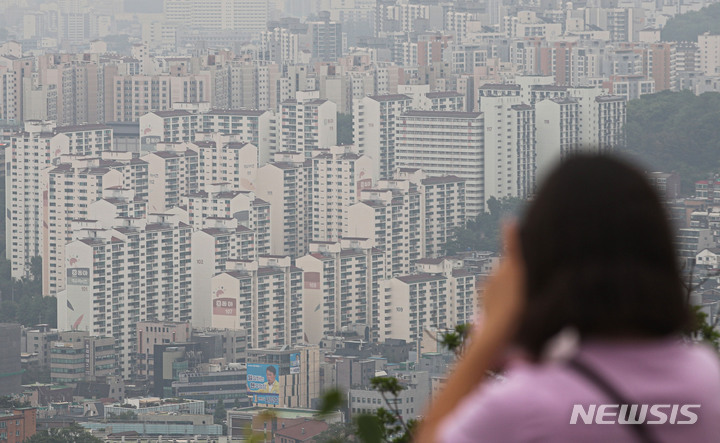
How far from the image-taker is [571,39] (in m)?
23.0

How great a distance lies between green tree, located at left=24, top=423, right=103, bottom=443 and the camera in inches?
306

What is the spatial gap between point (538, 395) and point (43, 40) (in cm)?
3251

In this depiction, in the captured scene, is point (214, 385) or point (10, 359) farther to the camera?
point (10, 359)

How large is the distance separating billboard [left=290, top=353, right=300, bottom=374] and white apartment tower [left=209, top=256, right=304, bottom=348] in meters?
1.64

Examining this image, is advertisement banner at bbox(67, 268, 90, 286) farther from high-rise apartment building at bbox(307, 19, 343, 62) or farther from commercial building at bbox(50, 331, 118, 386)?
high-rise apartment building at bbox(307, 19, 343, 62)

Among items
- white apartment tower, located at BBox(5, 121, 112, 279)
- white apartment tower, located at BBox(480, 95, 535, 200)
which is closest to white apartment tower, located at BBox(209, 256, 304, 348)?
white apartment tower, located at BBox(5, 121, 112, 279)

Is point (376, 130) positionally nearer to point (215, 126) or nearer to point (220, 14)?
point (215, 126)

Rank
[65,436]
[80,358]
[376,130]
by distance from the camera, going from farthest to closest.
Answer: [376,130]
[80,358]
[65,436]

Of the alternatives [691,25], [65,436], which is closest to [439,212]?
[65,436]

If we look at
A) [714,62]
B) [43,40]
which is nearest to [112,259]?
[714,62]

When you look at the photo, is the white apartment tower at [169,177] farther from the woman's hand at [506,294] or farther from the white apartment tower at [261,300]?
the woman's hand at [506,294]

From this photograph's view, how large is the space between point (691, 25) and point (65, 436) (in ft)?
63.0

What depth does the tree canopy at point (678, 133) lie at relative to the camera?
15727 mm

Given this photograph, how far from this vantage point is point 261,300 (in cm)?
1179
